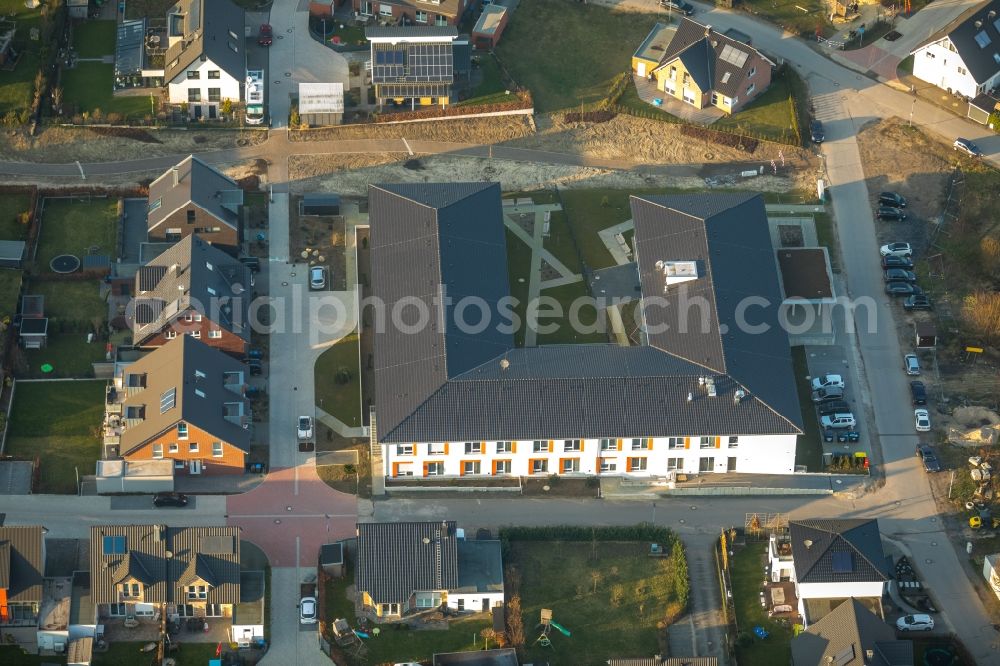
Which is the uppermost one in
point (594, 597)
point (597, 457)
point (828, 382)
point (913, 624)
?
point (828, 382)

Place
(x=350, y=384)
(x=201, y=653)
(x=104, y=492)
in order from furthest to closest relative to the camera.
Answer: (x=350, y=384) < (x=104, y=492) < (x=201, y=653)

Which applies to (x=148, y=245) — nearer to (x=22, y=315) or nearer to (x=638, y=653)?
(x=22, y=315)

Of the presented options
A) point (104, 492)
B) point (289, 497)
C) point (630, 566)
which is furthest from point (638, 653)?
point (104, 492)

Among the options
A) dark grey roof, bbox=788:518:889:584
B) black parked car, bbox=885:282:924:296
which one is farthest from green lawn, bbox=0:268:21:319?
black parked car, bbox=885:282:924:296

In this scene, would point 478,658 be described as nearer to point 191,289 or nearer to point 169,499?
point 169,499

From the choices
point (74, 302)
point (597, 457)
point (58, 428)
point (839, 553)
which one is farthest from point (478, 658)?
point (74, 302)

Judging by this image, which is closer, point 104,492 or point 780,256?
point 104,492

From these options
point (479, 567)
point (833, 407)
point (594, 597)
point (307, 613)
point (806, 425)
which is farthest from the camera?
point (833, 407)
